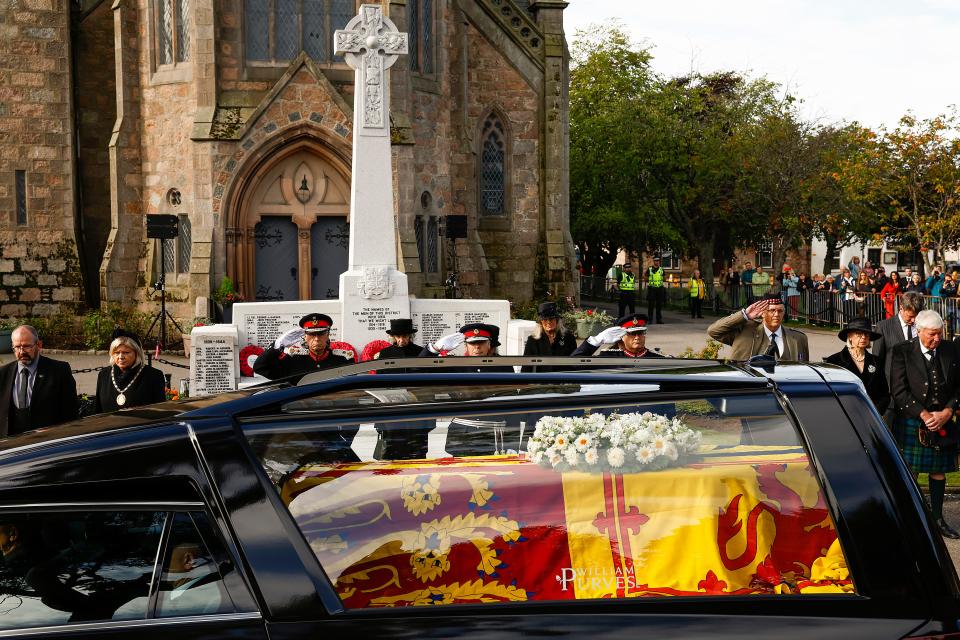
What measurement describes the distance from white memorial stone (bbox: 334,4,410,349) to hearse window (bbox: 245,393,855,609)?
35.0ft

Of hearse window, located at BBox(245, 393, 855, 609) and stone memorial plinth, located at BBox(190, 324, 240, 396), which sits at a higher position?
hearse window, located at BBox(245, 393, 855, 609)

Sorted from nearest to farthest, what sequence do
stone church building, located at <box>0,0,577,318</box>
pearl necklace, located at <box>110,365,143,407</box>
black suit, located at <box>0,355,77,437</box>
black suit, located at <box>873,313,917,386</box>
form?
black suit, located at <box>0,355,77,437</box> < pearl necklace, located at <box>110,365,143,407</box> < black suit, located at <box>873,313,917,386</box> < stone church building, located at <box>0,0,577,318</box>

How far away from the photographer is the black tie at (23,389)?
7969 millimetres

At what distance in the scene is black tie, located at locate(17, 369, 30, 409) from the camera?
26.1 feet

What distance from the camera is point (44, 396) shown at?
796 cm

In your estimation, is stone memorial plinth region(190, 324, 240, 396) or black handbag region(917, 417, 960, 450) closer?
black handbag region(917, 417, 960, 450)

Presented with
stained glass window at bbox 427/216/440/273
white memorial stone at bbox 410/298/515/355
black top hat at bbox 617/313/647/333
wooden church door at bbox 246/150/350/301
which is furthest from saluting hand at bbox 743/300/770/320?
stained glass window at bbox 427/216/440/273

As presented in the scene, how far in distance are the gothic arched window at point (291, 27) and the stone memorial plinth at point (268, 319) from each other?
9673mm

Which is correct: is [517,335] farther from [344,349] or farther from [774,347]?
[774,347]

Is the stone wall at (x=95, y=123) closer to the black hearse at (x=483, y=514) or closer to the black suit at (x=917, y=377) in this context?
the black suit at (x=917, y=377)

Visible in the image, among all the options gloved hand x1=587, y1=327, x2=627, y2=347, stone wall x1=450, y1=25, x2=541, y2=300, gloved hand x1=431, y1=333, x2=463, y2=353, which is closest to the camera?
gloved hand x1=587, y1=327, x2=627, y2=347

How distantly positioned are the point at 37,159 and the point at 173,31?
4176mm

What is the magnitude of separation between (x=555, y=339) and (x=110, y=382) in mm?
4439

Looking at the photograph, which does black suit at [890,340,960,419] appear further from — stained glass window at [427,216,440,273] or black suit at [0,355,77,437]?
stained glass window at [427,216,440,273]
